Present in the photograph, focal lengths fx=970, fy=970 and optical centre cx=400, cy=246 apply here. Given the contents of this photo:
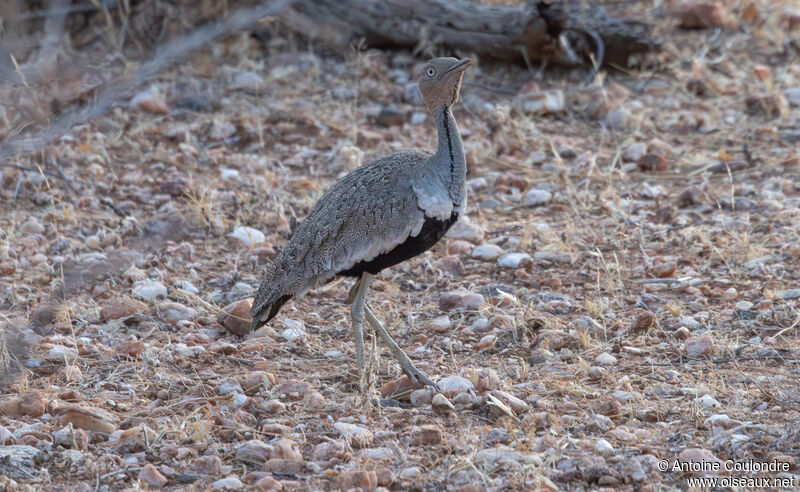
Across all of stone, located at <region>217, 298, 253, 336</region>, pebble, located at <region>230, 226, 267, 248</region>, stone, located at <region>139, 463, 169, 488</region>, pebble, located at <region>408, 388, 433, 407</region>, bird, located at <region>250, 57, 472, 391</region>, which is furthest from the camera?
pebble, located at <region>230, 226, 267, 248</region>

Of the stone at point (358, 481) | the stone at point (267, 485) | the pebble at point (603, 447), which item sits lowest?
the pebble at point (603, 447)

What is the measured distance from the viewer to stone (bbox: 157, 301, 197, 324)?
4.94 m

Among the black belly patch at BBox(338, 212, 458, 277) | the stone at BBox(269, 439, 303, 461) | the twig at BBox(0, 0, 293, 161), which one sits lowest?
the stone at BBox(269, 439, 303, 461)

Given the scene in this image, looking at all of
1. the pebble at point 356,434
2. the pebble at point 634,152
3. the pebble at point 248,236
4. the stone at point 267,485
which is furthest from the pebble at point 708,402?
the pebble at point 634,152

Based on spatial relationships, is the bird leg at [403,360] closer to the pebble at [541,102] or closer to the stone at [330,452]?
the stone at [330,452]

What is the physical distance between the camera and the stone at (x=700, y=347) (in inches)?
175

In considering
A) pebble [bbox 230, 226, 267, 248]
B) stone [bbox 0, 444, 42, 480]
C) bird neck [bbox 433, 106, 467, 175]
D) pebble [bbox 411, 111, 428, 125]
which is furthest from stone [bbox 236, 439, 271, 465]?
pebble [bbox 411, 111, 428, 125]

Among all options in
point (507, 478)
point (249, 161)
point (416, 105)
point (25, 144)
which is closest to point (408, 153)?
point (507, 478)

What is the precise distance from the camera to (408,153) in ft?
15.0

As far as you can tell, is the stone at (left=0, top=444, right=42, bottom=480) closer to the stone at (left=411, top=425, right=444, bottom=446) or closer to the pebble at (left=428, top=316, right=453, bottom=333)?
the stone at (left=411, top=425, right=444, bottom=446)

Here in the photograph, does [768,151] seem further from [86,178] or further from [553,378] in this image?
[86,178]

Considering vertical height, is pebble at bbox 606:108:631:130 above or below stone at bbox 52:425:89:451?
below

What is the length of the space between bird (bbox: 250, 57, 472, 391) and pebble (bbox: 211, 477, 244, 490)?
3.10 ft

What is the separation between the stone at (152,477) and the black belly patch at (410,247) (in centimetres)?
128
